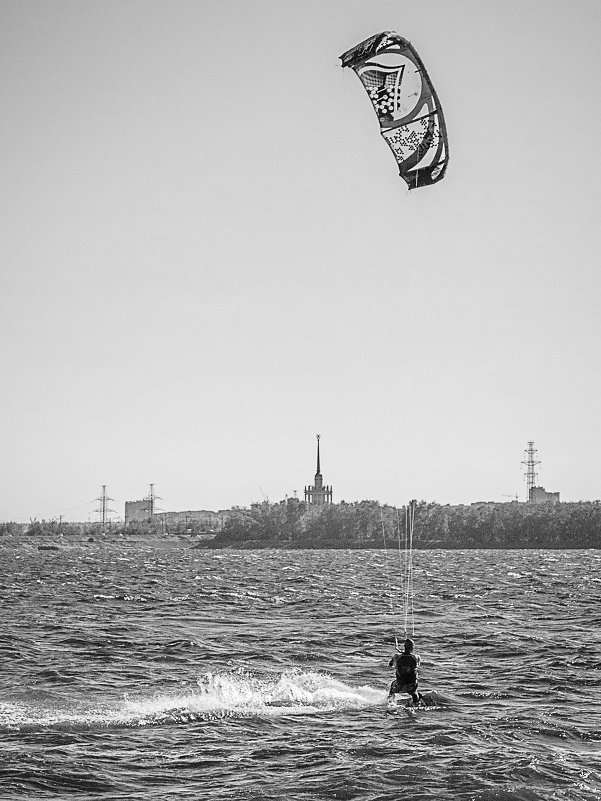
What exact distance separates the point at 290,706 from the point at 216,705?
1.84 m

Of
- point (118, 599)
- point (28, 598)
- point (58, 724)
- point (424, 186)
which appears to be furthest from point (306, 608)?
point (424, 186)

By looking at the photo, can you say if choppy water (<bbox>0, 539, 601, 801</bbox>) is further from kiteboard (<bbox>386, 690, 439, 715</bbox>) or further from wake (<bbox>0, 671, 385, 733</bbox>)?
kiteboard (<bbox>386, 690, 439, 715</bbox>)

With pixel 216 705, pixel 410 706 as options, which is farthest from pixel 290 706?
pixel 410 706

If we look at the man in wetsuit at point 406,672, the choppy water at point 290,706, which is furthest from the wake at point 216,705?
the man in wetsuit at point 406,672

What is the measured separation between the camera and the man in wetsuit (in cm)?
2383

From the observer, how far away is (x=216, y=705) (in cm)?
2409

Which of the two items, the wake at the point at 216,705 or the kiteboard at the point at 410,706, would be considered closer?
the wake at the point at 216,705

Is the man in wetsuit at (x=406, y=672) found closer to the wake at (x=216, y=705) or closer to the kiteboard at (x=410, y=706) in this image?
the kiteboard at (x=410, y=706)

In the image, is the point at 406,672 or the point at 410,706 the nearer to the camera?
the point at 406,672

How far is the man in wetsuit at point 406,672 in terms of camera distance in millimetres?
23828

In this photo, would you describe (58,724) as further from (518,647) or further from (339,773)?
(518,647)

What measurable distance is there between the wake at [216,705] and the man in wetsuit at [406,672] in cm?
82

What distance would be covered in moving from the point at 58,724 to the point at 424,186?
14321mm

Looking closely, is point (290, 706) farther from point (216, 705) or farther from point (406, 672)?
point (406, 672)
